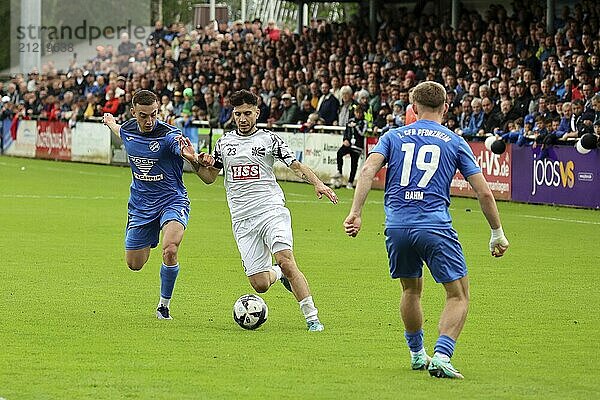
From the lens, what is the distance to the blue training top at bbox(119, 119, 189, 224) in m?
11.1

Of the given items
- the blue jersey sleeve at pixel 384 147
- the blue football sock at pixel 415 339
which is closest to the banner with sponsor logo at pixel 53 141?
the blue football sock at pixel 415 339

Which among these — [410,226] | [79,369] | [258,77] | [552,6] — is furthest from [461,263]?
[258,77]

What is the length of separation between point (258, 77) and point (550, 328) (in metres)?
25.5

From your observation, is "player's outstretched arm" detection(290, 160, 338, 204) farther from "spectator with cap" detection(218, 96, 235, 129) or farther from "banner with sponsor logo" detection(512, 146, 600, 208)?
"spectator with cap" detection(218, 96, 235, 129)

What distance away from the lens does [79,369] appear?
8.14 metres

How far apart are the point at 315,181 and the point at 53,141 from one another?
105ft

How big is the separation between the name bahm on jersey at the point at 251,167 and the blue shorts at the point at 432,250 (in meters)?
2.56

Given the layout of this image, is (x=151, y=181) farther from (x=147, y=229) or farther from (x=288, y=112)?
(x=288, y=112)

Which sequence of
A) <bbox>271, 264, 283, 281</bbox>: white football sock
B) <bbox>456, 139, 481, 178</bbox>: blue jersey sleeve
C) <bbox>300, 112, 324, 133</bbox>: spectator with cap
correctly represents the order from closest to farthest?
1. <bbox>456, 139, 481, 178</bbox>: blue jersey sleeve
2. <bbox>271, 264, 283, 281</bbox>: white football sock
3. <bbox>300, 112, 324, 133</bbox>: spectator with cap

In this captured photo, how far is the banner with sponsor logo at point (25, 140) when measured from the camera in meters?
42.2

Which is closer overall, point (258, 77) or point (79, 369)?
point (79, 369)

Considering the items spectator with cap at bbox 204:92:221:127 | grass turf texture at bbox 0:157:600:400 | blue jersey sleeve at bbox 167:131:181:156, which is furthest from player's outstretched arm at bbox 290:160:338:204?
spectator with cap at bbox 204:92:221:127

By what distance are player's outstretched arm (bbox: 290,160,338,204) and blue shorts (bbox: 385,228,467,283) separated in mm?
1881

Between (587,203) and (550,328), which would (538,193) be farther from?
(550,328)
